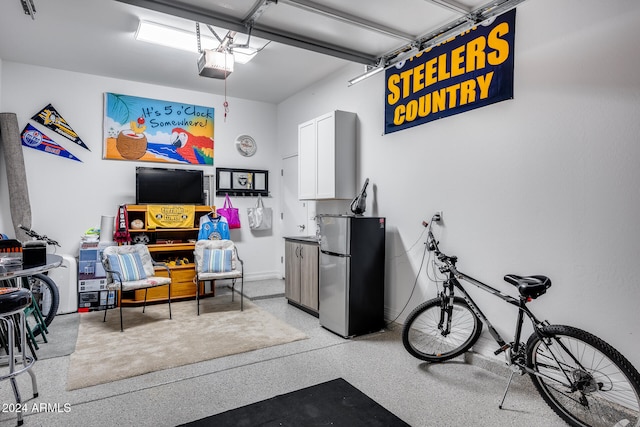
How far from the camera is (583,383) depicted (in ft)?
7.25

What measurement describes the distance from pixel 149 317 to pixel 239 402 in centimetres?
234

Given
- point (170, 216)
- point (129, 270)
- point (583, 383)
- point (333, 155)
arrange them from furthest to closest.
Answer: point (170, 216) → point (333, 155) → point (129, 270) → point (583, 383)

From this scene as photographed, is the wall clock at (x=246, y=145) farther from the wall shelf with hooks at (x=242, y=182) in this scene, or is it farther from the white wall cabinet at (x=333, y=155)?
the white wall cabinet at (x=333, y=155)

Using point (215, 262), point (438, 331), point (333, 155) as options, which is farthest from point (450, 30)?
point (215, 262)

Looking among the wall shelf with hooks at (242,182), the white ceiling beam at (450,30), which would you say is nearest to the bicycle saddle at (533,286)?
the white ceiling beam at (450,30)

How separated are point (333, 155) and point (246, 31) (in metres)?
1.72

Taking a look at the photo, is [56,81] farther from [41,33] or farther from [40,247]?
[40,247]

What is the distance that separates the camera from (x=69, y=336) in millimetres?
3658

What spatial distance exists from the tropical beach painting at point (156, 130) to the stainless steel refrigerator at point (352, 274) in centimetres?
291

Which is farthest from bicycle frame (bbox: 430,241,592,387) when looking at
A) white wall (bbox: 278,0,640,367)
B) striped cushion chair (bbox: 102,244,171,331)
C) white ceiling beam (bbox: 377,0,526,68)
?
striped cushion chair (bbox: 102,244,171,331)

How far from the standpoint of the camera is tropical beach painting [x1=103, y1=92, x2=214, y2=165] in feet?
17.1

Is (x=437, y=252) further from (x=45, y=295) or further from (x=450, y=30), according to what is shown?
(x=45, y=295)

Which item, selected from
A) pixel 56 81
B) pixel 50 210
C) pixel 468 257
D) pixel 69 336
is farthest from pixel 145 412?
pixel 56 81

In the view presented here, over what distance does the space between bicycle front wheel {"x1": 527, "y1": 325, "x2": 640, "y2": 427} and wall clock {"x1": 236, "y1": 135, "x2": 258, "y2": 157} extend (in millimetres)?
4982
